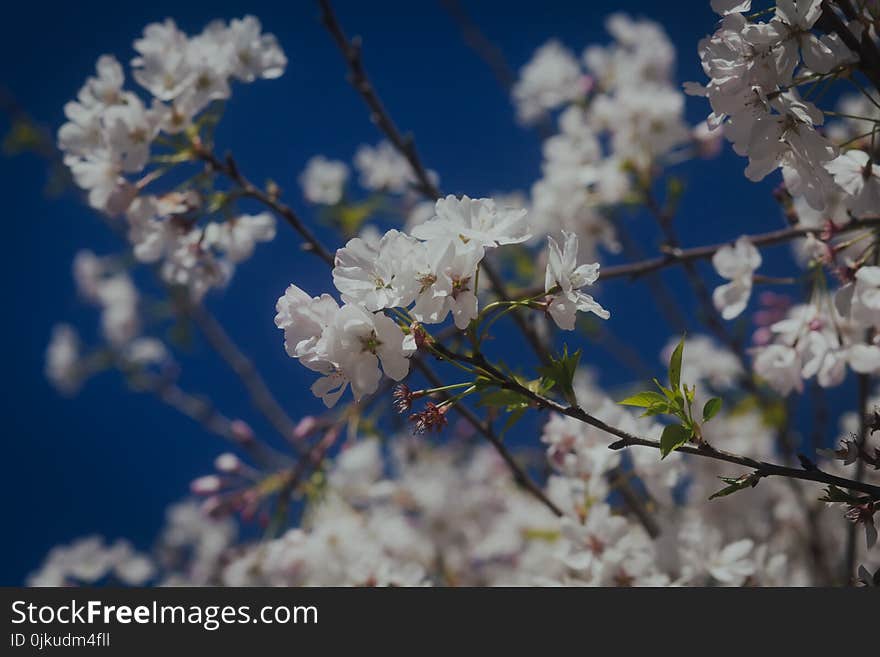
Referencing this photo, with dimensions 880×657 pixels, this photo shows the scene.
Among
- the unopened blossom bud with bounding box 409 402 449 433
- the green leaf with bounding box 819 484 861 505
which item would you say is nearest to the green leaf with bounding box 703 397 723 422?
the green leaf with bounding box 819 484 861 505

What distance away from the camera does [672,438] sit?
1070 mm

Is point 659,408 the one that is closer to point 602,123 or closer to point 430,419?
point 430,419

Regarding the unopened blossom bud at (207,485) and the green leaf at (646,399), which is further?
the unopened blossom bud at (207,485)

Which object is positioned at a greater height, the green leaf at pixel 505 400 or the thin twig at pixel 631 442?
the green leaf at pixel 505 400

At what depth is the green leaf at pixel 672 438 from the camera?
A: 1.06m

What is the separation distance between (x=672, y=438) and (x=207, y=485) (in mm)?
1932

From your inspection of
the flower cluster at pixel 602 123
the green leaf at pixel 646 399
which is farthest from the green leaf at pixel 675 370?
the flower cluster at pixel 602 123

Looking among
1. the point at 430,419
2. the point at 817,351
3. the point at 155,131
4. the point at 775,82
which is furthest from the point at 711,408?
the point at 155,131

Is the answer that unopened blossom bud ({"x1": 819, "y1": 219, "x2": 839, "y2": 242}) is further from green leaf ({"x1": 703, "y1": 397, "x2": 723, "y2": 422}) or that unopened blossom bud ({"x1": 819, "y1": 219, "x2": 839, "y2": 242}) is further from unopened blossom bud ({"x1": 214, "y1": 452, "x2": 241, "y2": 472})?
unopened blossom bud ({"x1": 214, "y1": 452, "x2": 241, "y2": 472})

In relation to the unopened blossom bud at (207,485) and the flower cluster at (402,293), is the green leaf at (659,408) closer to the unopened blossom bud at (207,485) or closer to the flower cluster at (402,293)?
the flower cluster at (402,293)

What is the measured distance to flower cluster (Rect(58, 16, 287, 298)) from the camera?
1883 millimetres

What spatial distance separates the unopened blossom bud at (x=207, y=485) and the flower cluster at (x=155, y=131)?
0.84 m

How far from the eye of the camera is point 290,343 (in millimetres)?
1105

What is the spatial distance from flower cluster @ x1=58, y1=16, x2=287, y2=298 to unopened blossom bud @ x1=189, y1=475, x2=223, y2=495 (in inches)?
33.0
